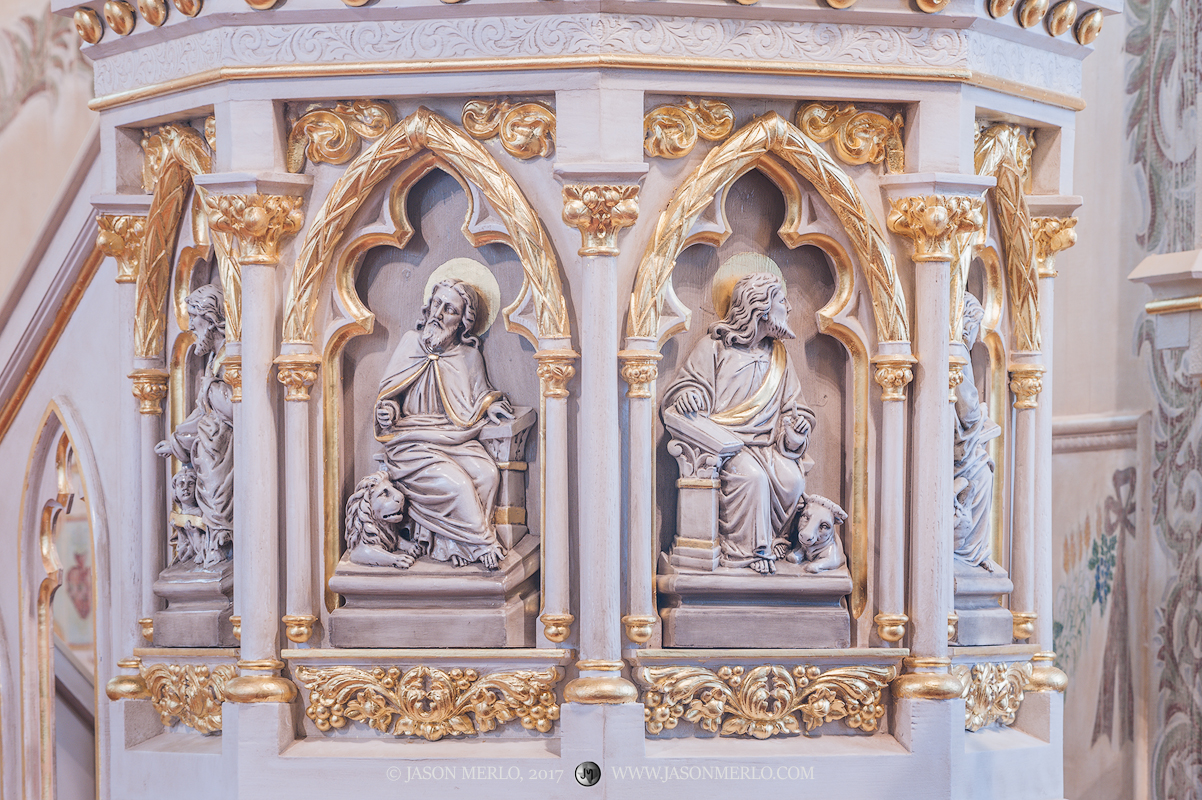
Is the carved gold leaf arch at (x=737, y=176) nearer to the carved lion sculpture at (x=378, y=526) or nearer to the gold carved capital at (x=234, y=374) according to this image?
the carved lion sculpture at (x=378, y=526)

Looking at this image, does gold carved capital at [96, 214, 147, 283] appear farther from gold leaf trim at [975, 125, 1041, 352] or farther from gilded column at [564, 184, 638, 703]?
gold leaf trim at [975, 125, 1041, 352]

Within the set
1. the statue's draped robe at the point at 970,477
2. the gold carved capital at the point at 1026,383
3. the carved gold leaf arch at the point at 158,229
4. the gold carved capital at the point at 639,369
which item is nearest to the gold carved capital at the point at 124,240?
the carved gold leaf arch at the point at 158,229

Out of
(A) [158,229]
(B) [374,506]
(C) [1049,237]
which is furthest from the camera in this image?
(C) [1049,237]

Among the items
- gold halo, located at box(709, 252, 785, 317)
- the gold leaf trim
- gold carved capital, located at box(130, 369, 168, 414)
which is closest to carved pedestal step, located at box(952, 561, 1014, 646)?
the gold leaf trim

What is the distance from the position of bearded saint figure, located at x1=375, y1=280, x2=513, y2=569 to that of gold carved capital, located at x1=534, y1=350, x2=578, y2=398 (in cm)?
22

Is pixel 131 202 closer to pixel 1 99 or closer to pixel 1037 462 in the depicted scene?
pixel 1037 462

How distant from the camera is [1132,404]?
A: 313 inches

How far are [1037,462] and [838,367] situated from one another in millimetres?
1011

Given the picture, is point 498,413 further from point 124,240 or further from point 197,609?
point 124,240

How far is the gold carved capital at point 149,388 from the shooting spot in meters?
5.70

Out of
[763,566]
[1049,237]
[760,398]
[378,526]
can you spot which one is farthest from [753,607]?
[1049,237]

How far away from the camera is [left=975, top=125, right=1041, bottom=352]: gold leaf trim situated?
18.4 feet

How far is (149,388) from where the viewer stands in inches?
225

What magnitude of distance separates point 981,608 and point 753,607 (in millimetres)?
1071
